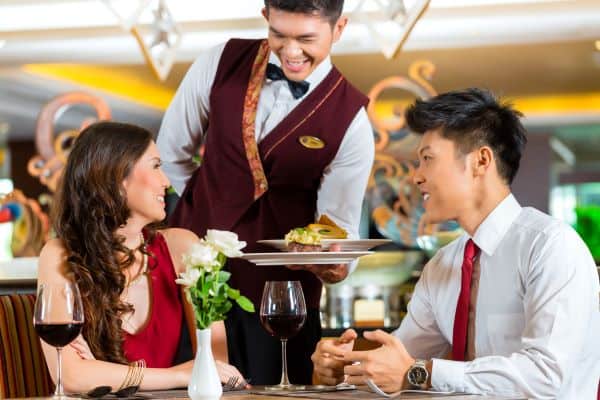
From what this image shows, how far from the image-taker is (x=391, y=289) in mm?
5355

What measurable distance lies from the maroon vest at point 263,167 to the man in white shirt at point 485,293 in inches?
23.5

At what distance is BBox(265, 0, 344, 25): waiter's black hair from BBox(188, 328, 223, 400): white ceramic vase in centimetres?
113

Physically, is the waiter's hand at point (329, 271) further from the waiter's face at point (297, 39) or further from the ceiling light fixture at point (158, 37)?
the ceiling light fixture at point (158, 37)

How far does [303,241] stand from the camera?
2471 millimetres

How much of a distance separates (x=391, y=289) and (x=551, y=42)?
3.10 metres

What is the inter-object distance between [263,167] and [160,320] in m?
0.60

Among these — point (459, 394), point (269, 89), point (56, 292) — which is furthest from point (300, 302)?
point (269, 89)

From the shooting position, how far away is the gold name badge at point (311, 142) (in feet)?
9.45

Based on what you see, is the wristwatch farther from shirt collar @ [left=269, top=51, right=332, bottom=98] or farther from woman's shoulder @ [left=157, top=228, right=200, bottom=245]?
shirt collar @ [left=269, top=51, right=332, bottom=98]

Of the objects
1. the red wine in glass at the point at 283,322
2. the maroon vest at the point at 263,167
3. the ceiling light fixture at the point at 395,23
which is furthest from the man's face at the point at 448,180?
the ceiling light fixture at the point at 395,23

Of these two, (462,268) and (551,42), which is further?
(551,42)

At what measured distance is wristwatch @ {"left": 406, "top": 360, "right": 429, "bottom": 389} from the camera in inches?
78.9

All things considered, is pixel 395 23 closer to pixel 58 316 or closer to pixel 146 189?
pixel 146 189

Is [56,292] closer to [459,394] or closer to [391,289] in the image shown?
[459,394]
